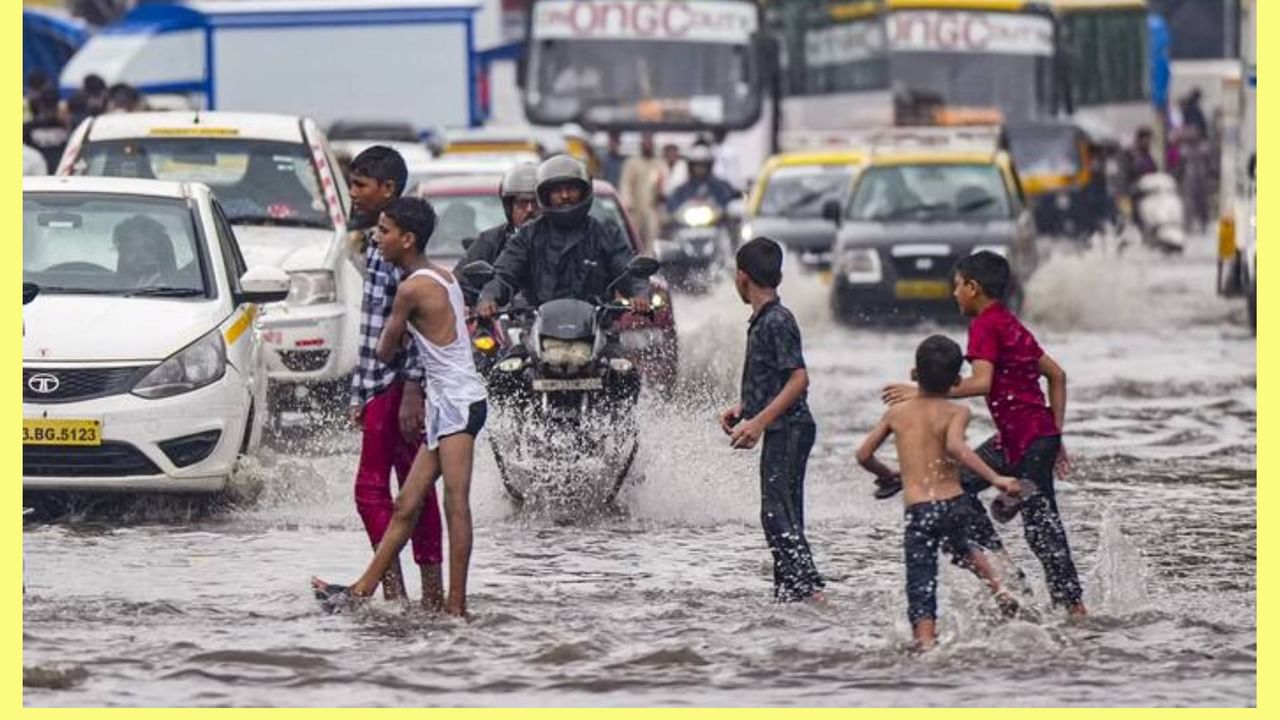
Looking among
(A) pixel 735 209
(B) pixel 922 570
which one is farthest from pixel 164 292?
(A) pixel 735 209

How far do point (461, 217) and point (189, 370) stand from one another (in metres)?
5.81

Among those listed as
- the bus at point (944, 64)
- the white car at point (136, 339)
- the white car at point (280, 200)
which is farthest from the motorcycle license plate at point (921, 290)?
the bus at point (944, 64)

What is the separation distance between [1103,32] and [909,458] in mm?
43074

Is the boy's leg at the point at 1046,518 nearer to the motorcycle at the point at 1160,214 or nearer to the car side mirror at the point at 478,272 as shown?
the car side mirror at the point at 478,272

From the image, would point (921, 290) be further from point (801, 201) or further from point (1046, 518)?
point (1046, 518)

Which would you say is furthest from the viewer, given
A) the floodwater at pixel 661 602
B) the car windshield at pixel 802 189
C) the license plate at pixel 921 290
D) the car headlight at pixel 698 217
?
the car windshield at pixel 802 189

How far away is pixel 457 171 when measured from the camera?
21531 mm

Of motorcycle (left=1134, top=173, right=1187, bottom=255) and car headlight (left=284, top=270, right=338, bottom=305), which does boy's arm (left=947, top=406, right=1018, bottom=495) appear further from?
motorcycle (left=1134, top=173, right=1187, bottom=255)

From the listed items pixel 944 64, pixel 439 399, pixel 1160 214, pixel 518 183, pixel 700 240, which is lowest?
pixel 1160 214

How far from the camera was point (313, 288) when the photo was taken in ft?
57.2

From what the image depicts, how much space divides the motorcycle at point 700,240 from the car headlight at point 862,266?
216 centimetres

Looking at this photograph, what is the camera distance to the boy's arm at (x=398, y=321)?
10859mm
